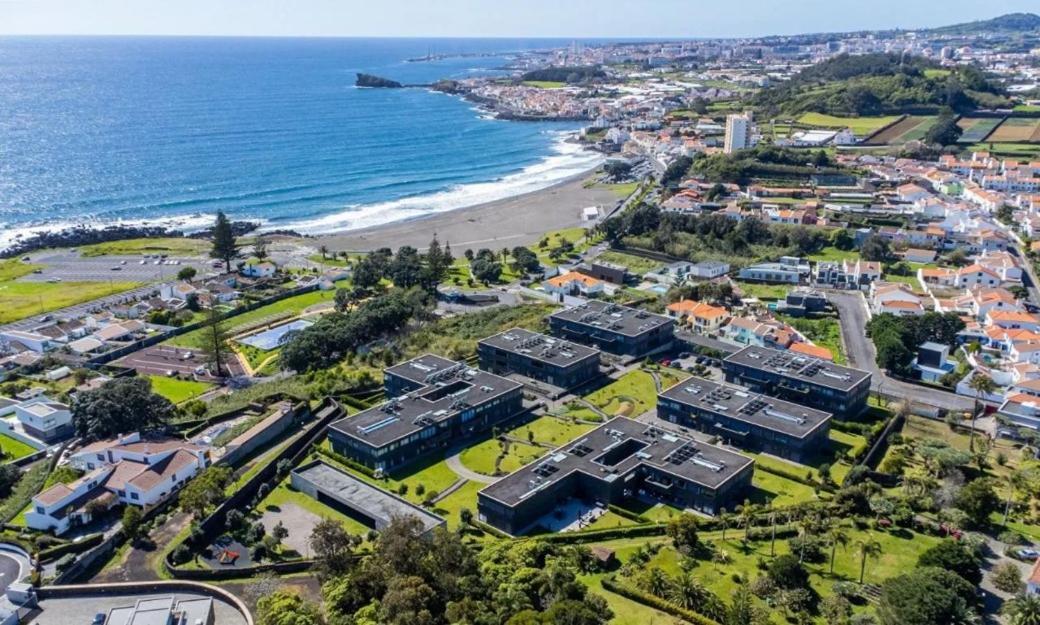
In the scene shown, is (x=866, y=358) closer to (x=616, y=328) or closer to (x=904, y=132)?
(x=616, y=328)

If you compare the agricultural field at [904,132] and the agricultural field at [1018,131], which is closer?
the agricultural field at [1018,131]

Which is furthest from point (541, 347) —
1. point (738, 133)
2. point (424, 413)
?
point (738, 133)

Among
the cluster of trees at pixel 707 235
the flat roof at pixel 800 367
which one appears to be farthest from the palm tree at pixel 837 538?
the cluster of trees at pixel 707 235

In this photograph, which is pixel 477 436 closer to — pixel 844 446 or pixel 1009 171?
pixel 844 446

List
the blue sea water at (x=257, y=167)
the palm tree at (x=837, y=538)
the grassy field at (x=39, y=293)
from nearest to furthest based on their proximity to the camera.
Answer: the palm tree at (x=837, y=538), the grassy field at (x=39, y=293), the blue sea water at (x=257, y=167)

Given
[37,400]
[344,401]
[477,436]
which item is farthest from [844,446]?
[37,400]

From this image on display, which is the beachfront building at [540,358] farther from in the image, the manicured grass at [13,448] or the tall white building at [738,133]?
the tall white building at [738,133]

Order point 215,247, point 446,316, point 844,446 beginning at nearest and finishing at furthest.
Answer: point 844,446
point 446,316
point 215,247
